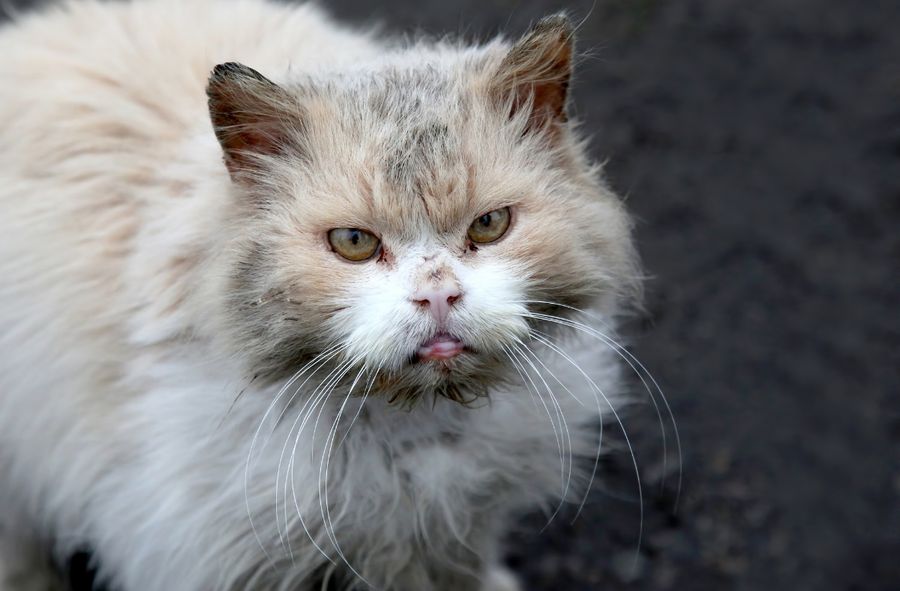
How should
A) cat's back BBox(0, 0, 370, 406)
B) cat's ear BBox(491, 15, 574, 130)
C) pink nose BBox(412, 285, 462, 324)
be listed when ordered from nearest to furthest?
pink nose BBox(412, 285, 462, 324), cat's ear BBox(491, 15, 574, 130), cat's back BBox(0, 0, 370, 406)

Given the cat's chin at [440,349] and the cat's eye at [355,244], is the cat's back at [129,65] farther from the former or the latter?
the cat's chin at [440,349]

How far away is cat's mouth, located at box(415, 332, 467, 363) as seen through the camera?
1542 mm

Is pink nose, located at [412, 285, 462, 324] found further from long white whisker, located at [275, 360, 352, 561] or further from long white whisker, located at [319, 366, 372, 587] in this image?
long white whisker, located at [319, 366, 372, 587]

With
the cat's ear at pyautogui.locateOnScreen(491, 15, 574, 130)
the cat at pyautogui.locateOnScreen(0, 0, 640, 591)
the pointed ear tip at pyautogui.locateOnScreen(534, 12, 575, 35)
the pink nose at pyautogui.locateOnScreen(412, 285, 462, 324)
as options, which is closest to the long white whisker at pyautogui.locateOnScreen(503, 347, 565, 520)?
the cat at pyautogui.locateOnScreen(0, 0, 640, 591)

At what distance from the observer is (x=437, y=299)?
1.51 m

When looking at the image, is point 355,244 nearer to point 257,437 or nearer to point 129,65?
point 257,437

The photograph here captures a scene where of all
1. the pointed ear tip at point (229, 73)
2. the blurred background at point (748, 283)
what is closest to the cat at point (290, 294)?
the pointed ear tip at point (229, 73)

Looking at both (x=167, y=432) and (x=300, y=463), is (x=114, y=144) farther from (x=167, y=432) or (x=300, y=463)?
(x=300, y=463)

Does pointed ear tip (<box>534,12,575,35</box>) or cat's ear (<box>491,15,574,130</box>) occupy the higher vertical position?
pointed ear tip (<box>534,12,575,35</box>)

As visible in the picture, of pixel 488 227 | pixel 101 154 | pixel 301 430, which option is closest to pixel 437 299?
pixel 488 227

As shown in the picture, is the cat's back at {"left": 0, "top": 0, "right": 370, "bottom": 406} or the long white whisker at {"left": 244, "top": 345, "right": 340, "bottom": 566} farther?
the cat's back at {"left": 0, "top": 0, "right": 370, "bottom": 406}

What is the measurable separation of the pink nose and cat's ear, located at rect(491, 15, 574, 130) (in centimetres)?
41

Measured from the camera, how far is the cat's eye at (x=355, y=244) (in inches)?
63.4

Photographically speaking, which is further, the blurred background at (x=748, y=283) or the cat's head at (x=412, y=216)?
the blurred background at (x=748, y=283)
